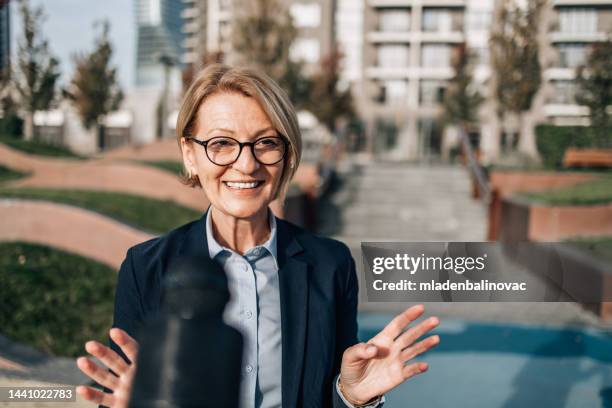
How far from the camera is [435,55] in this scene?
41.4m

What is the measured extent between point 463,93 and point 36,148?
2316 cm

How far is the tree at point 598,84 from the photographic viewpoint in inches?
764

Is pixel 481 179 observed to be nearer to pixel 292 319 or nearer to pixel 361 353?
pixel 292 319

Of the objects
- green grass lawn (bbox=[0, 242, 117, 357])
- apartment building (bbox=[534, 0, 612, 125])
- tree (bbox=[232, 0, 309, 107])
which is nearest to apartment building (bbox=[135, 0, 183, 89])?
apartment building (bbox=[534, 0, 612, 125])

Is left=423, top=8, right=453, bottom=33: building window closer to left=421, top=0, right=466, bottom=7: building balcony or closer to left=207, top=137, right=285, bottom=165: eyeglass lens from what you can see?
left=421, top=0, right=466, bottom=7: building balcony

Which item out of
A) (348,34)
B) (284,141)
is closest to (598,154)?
(284,141)

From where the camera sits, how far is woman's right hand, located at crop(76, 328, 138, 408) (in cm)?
123

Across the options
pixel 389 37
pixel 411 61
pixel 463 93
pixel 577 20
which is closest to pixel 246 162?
pixel 463 93

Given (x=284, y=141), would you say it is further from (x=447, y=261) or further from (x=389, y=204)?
(x=389, y=204)

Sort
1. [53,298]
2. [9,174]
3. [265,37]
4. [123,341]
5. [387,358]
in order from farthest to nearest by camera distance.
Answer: [265,37] → [9,174] → [53,298] → [387,358] → [123,341]

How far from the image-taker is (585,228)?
1046cm

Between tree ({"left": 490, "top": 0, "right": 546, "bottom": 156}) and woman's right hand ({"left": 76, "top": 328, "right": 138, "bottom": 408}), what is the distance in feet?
A: 71.4

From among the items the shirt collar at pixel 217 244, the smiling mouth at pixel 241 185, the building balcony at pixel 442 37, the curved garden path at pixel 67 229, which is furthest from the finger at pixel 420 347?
the building balcony at pixel 442 37

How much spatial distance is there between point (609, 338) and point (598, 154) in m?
14.2
